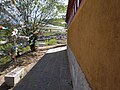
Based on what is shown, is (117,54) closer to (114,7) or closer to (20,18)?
(114,7)

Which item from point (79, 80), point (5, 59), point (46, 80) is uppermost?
point (79, 80)

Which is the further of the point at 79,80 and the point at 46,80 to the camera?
the point at 46,80

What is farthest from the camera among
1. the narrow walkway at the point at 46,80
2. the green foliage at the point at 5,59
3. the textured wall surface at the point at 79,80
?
the green foliage at the point at 5,59

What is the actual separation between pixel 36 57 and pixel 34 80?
701cm

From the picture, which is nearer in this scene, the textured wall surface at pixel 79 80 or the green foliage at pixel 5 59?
the textured wall surface at pixel 79 80

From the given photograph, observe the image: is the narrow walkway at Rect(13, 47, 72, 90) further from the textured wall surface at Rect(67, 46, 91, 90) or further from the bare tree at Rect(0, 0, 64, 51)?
the bare tree at Rect(0, 0, 64, 51)

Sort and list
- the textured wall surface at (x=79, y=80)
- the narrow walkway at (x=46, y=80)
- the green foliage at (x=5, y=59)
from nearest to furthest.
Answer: the textured wall surface at (x=79, y=80)
the narrow walkway at (x=46, y=80)
the green foliage at (x=5, y=59)

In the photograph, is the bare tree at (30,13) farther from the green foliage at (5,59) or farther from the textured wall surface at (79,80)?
the textured wall surface at (79,80)

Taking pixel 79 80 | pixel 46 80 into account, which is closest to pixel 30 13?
pixel 46 80

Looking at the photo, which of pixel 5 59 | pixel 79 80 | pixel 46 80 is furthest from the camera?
pixel 5 59

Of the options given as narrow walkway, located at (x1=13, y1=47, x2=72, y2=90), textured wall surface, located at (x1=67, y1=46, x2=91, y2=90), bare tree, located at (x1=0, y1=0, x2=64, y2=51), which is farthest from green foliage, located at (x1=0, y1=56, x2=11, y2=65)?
textured wall surface, located at (x1=67, y1=46, x2=91, y2=90)

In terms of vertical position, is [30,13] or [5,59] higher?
[30,13]

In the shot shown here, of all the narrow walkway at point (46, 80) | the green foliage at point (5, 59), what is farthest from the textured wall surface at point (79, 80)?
the green foliage at point (5, 59)

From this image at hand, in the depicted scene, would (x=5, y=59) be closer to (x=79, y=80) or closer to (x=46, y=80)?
(x=46, y=80)
